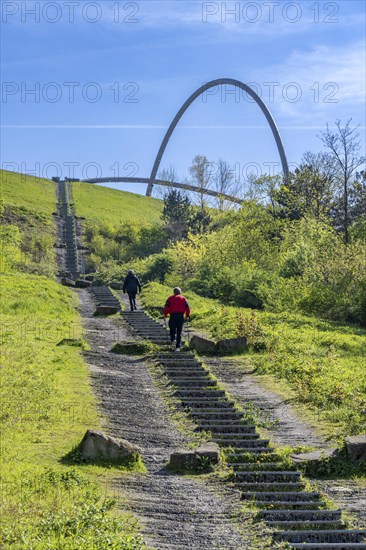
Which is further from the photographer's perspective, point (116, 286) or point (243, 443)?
point (116, 286)

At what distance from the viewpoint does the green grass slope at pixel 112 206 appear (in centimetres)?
10544

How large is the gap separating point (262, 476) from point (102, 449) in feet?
8.45

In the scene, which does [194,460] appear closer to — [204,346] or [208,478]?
[208,478]

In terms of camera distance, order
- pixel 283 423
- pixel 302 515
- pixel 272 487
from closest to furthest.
→ pixel 302 515 < pixel 272 487 < pixel 283 423

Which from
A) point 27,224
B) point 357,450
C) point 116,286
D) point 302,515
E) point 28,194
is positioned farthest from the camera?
point 28,194

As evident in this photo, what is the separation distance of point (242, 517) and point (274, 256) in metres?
42.8

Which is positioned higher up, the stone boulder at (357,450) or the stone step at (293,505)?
the stone boulder at (357,450)

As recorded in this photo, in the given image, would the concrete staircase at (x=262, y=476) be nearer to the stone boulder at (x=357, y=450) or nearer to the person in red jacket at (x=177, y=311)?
the stone boulder at (x=357, y=450)

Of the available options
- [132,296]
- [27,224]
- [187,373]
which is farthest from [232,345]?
[27,224]

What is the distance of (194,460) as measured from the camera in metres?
13.5

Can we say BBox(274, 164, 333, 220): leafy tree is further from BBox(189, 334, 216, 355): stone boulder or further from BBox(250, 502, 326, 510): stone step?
BBox(250, 502, 326, 510): stone step

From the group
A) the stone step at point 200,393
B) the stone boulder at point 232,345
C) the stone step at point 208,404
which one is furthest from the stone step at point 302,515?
the stone boulder at point 232,345

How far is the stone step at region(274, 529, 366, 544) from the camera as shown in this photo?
10.1 meters

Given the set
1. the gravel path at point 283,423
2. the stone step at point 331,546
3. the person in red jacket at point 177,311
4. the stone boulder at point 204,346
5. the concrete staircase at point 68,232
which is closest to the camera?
the stone step at point 331,546
